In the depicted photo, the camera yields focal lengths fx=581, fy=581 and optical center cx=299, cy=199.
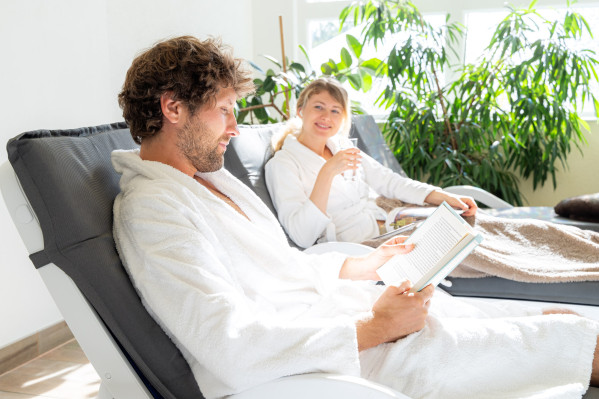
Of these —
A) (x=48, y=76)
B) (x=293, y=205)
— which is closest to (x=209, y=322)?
(x=293, y=205)

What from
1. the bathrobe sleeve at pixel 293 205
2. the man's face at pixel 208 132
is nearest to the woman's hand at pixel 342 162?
the bathrobe sleeve at pixel 293 205

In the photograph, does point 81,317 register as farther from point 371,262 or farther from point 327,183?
point 327,183

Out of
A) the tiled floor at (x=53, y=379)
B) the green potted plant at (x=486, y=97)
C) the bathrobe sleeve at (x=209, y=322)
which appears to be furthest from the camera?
the green potted plant at (x=486, y=97)

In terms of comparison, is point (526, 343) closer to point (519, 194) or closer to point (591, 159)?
point (519, 194)

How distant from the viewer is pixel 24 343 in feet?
8.12

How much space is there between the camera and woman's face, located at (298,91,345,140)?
2584mm

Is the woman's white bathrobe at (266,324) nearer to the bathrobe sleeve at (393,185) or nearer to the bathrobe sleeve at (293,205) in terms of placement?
the bathrobe sleeve at (293,205)

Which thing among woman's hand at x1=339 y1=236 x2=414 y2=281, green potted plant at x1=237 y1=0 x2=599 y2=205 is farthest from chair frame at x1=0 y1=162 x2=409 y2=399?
green potted plant at x1=237 y1=0 x2=599 y2=205

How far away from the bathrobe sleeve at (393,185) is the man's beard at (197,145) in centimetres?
167

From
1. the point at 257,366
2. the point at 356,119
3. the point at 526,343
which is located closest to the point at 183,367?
the point at 257,366

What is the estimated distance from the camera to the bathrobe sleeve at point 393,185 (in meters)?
2.84

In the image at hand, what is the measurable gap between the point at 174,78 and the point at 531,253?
5.26ft

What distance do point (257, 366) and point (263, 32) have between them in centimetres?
427

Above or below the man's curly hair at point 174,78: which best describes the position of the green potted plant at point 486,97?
below
